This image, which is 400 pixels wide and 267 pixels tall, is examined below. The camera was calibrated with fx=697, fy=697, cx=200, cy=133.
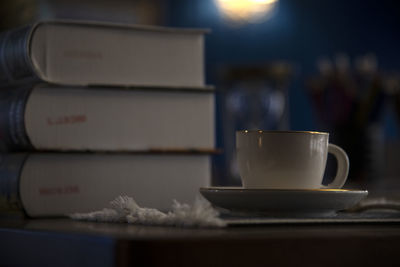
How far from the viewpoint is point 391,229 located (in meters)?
0.48

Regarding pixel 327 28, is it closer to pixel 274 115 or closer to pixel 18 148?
pixel 274 115

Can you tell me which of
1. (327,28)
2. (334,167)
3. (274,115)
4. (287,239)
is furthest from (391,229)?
(327,28)

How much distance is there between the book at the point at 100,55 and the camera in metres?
0.75

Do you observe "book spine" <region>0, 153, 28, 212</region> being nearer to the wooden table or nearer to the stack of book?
the stack of book

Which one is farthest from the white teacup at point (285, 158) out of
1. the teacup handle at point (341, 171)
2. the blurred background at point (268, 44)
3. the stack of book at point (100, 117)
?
the blurred background at point (268, 44)

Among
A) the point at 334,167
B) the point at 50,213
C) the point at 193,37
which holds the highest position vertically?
the point at 193,37

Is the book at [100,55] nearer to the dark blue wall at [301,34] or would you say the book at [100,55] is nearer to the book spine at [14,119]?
the book spine at [14,119]

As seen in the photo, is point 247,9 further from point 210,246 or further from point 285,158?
point 210,246

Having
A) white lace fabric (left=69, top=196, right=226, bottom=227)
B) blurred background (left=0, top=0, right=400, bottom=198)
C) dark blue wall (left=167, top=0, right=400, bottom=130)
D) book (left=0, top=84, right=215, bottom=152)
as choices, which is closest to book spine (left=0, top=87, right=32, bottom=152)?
book (left=0, top=84, right=215, bottom=152)

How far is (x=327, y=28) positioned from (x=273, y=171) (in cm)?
310

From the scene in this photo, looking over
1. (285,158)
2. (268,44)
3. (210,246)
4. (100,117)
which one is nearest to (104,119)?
(100,117)

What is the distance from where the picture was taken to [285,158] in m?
0.60

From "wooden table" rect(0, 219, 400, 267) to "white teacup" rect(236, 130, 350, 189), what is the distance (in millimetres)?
118

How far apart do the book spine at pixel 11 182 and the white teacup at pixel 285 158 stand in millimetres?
258
